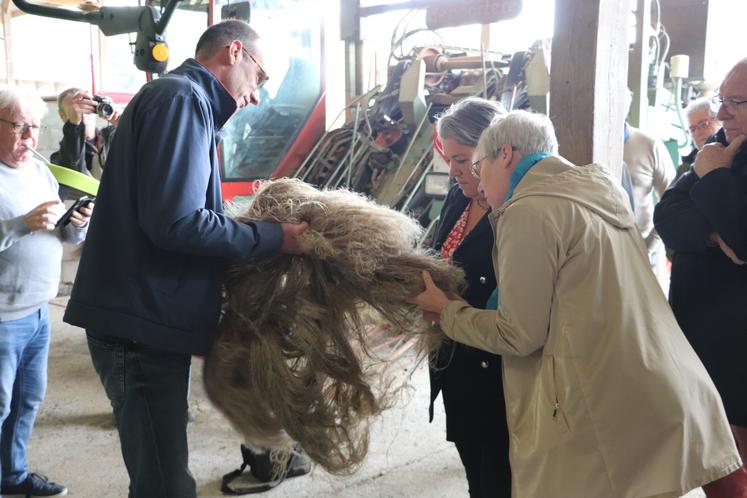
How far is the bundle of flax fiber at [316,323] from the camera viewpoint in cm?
169

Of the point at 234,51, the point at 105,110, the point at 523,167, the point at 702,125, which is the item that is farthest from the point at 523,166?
the point at 105,110

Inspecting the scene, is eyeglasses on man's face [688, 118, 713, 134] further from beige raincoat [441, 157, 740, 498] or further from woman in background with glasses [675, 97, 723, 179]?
beige raincoat [441, 157, 740, 498]

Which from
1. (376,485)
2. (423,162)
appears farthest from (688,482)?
(423,162)

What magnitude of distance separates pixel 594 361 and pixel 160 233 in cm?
97

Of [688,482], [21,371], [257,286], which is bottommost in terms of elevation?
[21,371]

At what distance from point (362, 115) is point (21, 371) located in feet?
11.6

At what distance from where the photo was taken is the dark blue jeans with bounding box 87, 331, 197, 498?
161 centimetres

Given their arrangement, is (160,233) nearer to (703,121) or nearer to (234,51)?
(234,51)

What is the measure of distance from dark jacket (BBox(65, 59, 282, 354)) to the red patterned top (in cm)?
57

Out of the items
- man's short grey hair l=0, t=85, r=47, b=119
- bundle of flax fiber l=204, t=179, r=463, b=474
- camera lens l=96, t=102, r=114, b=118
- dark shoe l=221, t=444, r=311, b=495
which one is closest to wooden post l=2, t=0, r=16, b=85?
camera lens l=96, t=102, r=114, b=118

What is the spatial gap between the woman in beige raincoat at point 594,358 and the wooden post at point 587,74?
551 mm

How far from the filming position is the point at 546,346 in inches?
57.3

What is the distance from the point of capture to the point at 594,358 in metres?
1.41

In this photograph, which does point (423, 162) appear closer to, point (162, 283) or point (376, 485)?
point (376, 485)
